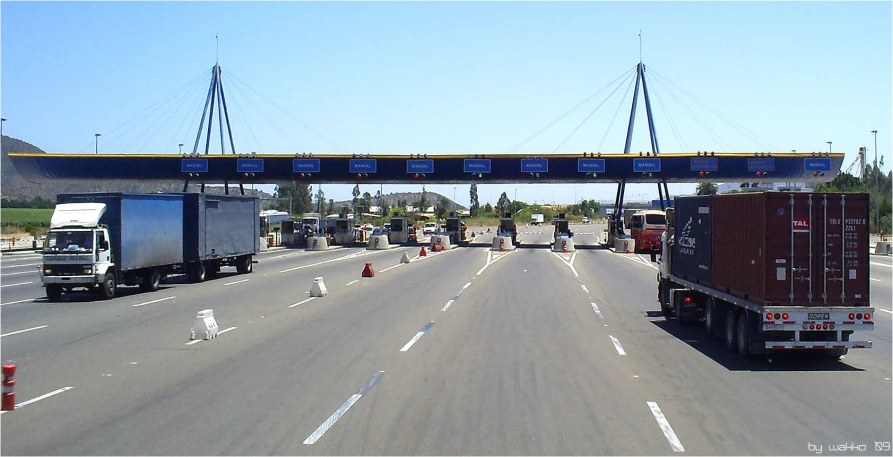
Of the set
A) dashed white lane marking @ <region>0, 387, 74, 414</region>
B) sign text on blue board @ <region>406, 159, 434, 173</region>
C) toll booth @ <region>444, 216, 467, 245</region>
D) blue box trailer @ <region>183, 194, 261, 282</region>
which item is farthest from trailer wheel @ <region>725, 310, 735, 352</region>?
toll booth @ <region>444, 216, 467, 245</region>

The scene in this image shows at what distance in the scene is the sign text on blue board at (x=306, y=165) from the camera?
2574 inches

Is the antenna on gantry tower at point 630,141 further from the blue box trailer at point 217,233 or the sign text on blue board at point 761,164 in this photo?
the blue box trailer at point 217,233

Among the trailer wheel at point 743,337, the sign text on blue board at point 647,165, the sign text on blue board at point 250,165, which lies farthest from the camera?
the sign text on blue board at point 250,165

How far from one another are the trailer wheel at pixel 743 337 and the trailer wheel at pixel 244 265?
2544 centimetres

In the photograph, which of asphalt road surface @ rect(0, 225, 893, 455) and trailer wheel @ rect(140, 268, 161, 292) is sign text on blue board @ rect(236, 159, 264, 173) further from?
asphalt road surface @ rect(0, 225, 893, 455)

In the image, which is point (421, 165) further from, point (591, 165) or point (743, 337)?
point (743, 337)

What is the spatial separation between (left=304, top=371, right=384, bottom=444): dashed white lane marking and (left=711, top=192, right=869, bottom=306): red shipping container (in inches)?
254

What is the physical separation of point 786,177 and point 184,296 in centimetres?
5332

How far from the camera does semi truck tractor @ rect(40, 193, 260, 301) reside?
24.0 meters

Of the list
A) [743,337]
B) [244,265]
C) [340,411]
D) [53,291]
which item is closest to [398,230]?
[244,265]

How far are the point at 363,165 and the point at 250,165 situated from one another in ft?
30.3

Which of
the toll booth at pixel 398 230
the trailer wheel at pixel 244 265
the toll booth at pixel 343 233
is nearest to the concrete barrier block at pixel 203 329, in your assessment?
the trailer wheel at pixel 244 265

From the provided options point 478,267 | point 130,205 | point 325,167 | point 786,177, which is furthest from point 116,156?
point 786,177

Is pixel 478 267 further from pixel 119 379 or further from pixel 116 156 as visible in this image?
pixel 116 156
